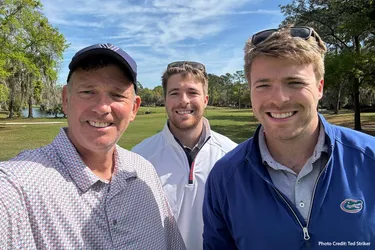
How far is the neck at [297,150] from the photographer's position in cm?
214

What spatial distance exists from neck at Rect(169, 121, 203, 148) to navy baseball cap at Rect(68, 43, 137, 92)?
1.46 metres

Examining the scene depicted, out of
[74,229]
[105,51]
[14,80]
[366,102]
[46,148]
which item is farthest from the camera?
[366,102]

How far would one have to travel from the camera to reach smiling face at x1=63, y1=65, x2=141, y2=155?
2.00m

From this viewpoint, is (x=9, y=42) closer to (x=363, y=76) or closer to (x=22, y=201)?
(x=363, y=76)

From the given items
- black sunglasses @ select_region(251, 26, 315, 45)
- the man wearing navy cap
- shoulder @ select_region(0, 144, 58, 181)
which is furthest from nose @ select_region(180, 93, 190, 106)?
shoulder @ select_region(0, 144, 58, 181)

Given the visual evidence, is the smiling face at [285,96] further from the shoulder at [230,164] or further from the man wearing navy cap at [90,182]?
the man wearing navy cap at [90,182]

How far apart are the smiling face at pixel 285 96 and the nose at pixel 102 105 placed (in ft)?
3.19

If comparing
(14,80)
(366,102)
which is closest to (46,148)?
(14,80)

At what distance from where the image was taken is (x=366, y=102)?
187ft

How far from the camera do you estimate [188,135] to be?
3492 mm

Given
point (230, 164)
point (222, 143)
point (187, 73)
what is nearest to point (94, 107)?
point (230, 164)

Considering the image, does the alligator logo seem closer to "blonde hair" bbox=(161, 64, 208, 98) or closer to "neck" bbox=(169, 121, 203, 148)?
"neck" bbox=(169, 121, 203, 148)

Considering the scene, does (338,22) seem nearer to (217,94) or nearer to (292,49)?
(292,49)

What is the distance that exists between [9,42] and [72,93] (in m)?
28.9
